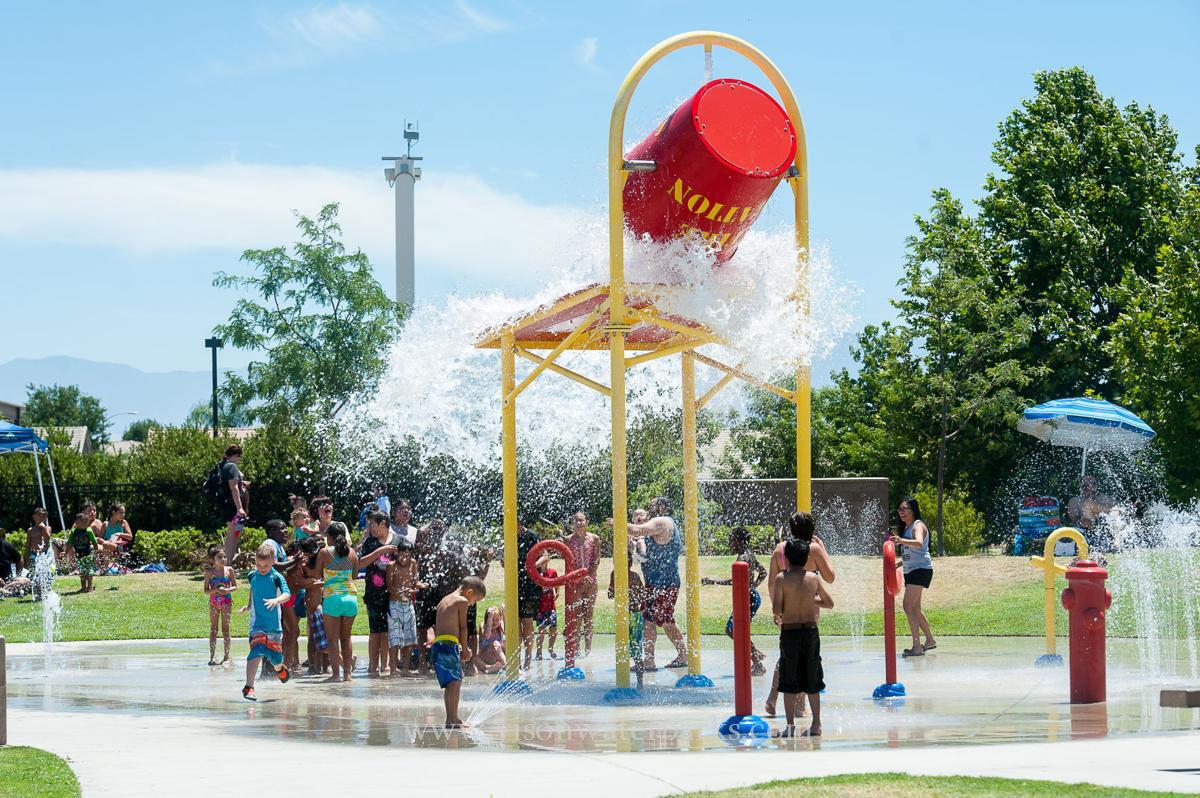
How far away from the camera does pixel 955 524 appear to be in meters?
27.6

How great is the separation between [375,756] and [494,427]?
1954 cm

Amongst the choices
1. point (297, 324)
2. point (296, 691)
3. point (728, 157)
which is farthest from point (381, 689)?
point (297, 324)

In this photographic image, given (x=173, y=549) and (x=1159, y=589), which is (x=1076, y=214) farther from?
(x=173, y=549)

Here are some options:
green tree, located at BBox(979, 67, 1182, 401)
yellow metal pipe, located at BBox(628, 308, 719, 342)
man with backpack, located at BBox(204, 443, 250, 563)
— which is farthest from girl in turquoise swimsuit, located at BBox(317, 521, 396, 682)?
green tree, located at BBox(979, 67, 1182, 401)

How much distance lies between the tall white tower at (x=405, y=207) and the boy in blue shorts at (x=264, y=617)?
57.8 meters

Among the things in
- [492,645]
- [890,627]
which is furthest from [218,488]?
[890,627]

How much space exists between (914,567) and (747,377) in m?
3.76

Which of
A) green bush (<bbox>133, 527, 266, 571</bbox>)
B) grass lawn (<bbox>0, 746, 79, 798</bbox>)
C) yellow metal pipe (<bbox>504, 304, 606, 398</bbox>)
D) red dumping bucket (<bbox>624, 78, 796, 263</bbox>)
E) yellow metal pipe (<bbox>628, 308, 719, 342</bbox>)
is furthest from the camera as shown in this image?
green bush (<bbox>133, 527, 266, 571</bbox>)

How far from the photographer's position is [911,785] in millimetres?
7062

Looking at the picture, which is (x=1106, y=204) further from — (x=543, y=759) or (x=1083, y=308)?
(x=543, y=759)

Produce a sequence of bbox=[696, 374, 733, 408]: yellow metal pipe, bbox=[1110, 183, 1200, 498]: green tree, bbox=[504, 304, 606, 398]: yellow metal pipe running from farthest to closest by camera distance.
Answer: bbox=[1110, 183, 1200, 498]: green tree → bbox=[696, 374, 733, 408]: yellow metal pipe → bbox=[504, 304, 606, 398]: yellow metal pipe

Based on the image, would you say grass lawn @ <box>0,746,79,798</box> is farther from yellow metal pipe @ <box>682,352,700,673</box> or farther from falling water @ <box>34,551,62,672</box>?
falling water @ <box>34,551,62,672</box>

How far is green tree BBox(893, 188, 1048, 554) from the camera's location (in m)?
28.9

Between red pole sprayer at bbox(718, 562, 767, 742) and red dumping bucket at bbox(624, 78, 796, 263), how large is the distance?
10.1 ft
